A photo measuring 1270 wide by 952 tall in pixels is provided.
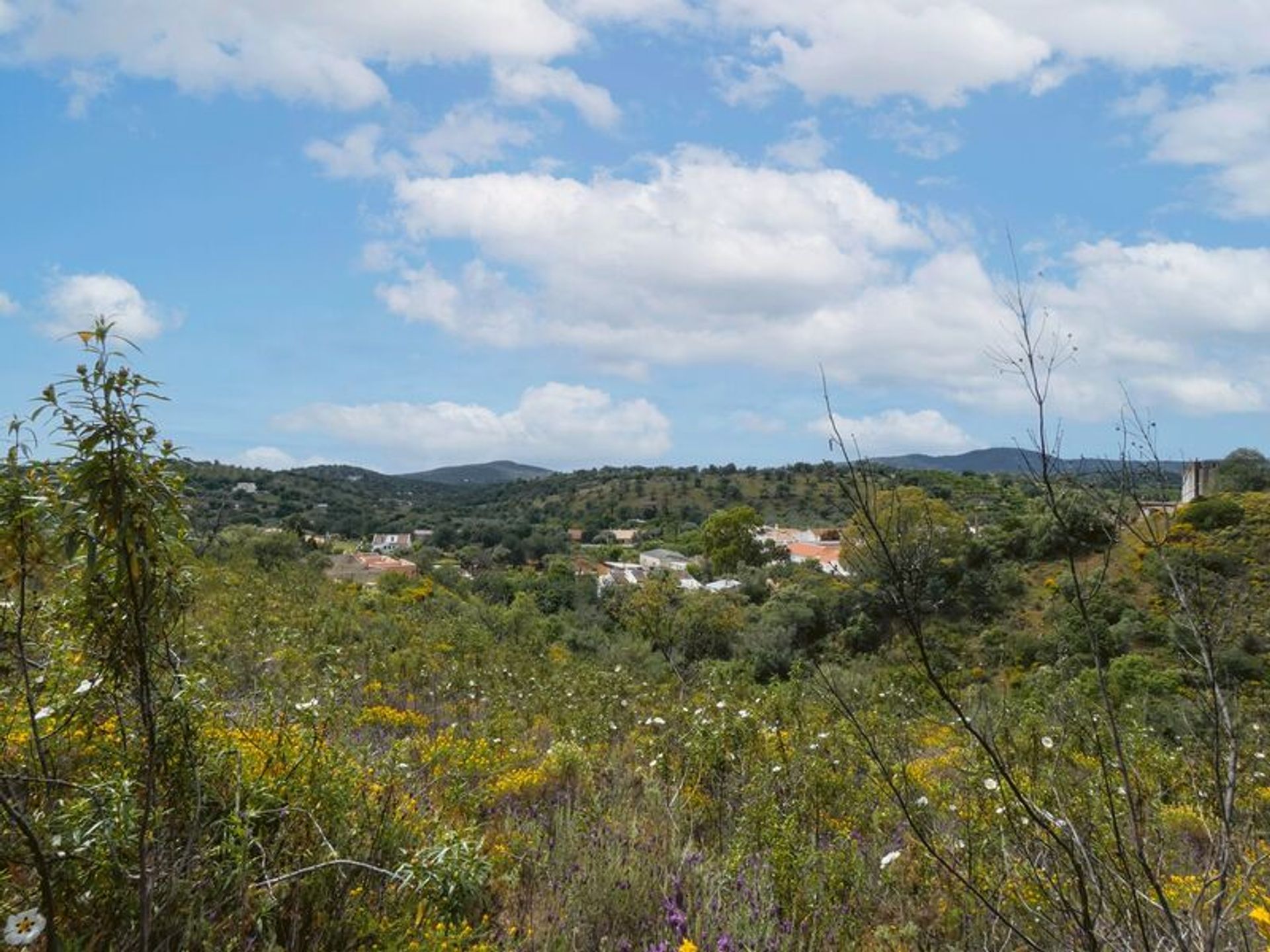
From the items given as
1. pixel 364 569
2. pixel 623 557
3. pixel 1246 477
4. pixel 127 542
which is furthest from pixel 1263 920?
pixel 623 557

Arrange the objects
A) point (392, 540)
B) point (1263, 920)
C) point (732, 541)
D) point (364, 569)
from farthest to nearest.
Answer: point (392, 540), point (732, 541), point (364, 569), point (1263, 920)

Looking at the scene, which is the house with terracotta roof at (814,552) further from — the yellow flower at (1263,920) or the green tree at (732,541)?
the yellow flower at (1263,920)

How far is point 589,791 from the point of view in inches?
182

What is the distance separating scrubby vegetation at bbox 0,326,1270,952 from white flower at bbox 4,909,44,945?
0.04 m

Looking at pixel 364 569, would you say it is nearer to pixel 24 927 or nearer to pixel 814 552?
pixel 24 927

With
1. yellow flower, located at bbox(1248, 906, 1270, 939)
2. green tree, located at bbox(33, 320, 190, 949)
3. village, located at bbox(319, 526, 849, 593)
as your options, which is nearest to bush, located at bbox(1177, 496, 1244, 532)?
village, located at bbox(319, 526, 849, 593)

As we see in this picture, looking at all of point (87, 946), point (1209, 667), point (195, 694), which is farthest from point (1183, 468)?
point (87, 946)

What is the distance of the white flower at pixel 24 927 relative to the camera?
1.83 m

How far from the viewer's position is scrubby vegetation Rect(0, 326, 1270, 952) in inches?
80.0

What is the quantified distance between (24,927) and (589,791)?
3.05 meters

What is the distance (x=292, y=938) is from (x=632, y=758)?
349 centimetres

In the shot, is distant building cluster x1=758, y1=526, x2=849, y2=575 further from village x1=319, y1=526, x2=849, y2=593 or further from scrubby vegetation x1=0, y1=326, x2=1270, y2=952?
scrubby vegetation x1=0, y1=326, x2=1270, y2=952

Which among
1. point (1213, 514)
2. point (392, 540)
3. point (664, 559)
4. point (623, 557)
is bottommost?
point (623, 557)

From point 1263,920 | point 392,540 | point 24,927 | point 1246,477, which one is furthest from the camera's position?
point 392,540
